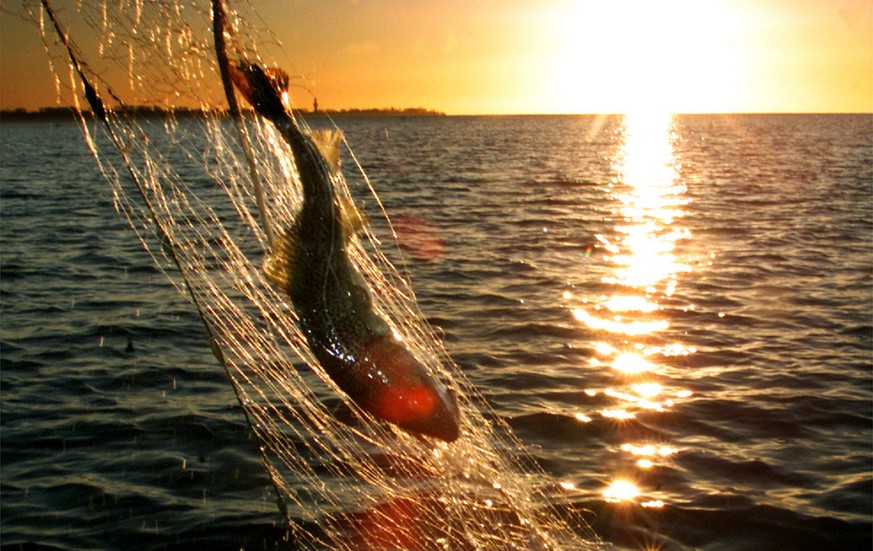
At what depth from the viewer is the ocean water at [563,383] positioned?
7.94m

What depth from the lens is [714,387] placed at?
10.9 meters

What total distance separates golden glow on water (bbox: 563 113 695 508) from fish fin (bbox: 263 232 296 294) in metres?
5.09

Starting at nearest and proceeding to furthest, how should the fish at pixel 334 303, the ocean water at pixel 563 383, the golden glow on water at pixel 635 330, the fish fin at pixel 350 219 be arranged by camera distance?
the fish at pixel 334 303
the fish fin at pixel 350 219
the ocean water at pixel 563 383
the golden glow on water at pixel 635 330

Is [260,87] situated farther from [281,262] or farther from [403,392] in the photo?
[403,392]

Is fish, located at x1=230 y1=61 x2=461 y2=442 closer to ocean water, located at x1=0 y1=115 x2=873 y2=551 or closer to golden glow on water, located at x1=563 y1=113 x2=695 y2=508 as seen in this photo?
ocean water, located at x1=0 y1=115 x2=873 y2=551

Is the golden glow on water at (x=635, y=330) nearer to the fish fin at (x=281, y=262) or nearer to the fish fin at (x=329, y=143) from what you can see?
the fish fin at (x=281, y=262)

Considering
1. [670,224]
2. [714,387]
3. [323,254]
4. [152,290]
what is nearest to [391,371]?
[323,254]

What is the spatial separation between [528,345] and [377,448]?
161 inches

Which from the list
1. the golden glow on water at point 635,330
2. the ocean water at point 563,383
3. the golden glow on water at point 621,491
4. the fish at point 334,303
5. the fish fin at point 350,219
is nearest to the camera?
the fish at point 334,303

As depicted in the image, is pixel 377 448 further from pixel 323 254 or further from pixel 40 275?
pixel 40 275

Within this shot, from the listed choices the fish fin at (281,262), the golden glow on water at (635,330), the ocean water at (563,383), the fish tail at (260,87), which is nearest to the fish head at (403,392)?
the fish fin at (281,262)

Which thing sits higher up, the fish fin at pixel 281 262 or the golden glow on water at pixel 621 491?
the golden glow on water at pixel 621 491

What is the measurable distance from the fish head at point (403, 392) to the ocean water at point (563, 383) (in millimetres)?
3793

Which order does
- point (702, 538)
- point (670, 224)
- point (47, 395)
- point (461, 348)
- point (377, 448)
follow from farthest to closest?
1. point (670, 224)
2. point (461, 348)
3. point (47, 395)
4. point (377, 448)
5. point (702, 538)
